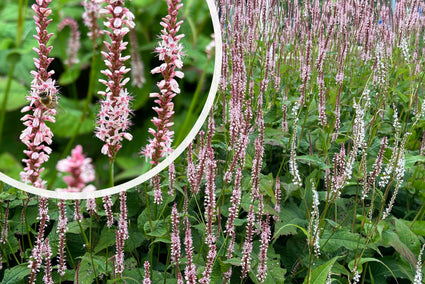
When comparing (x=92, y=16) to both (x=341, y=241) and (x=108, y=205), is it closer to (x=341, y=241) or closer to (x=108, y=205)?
(x=108, y=205)

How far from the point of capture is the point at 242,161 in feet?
5.75

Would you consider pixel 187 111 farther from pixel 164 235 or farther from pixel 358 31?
pixel 358 31

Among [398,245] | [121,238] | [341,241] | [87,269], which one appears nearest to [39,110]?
[121,238]

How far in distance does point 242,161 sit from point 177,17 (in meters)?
0.80

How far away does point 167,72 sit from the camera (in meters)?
1.08

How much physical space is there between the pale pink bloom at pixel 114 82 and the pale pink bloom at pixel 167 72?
0.08 m

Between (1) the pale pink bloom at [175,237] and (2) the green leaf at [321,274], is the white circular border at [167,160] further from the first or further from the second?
(2) the green leaf at [321,274]

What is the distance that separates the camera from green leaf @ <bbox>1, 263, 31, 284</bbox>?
159 centimetres

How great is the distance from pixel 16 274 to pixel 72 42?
3.59 ft

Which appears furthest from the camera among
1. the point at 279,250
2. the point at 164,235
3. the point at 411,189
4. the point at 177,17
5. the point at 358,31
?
the point at 358,31

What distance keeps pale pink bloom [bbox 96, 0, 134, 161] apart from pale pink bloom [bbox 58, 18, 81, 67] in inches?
2.4

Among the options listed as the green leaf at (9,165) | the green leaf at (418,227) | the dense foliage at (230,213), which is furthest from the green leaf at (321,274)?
the green leaf at (9,165)

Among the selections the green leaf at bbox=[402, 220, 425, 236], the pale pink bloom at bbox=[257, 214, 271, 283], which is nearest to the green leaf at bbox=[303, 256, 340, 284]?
the pale pink bloom at bbox=[257, 214, 271, 283]

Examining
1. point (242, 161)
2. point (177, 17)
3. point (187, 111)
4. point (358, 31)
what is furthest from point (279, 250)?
point (358, 31)
